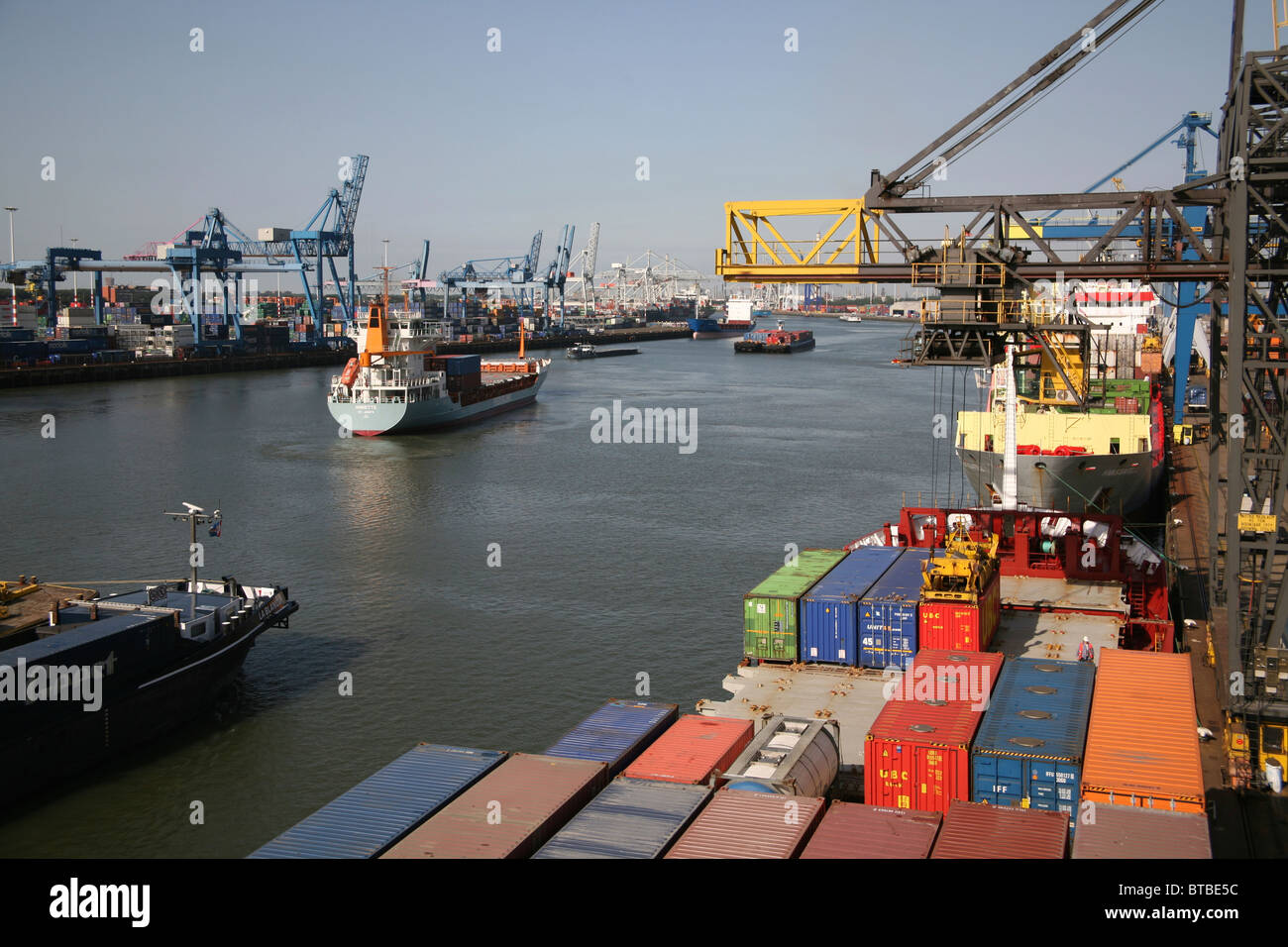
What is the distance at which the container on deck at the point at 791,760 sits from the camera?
13.1 m

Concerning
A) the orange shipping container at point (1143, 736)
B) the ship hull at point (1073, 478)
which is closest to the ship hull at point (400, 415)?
the ship hull at point (1073, 478)

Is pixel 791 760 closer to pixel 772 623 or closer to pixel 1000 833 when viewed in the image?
pixel 1000 833

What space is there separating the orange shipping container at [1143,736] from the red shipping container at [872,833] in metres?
2.28

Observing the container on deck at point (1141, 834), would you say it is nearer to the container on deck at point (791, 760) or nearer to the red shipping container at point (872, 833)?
the red shipping container at point (872, 833)

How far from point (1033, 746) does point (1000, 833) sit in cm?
273

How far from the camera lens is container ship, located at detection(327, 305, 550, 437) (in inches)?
2381

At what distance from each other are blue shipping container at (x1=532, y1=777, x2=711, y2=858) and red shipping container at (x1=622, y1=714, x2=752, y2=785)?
1.46ft

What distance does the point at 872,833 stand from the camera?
11.6 meters

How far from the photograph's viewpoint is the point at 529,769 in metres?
13.5

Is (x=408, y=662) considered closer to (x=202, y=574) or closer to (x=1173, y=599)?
(x=202, y=574)

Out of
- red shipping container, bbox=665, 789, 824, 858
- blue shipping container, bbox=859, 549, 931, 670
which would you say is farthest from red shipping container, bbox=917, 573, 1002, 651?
red shipping container, bbox=665, 789, 824, 858

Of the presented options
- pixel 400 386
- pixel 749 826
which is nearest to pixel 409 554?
pixel 749 826
